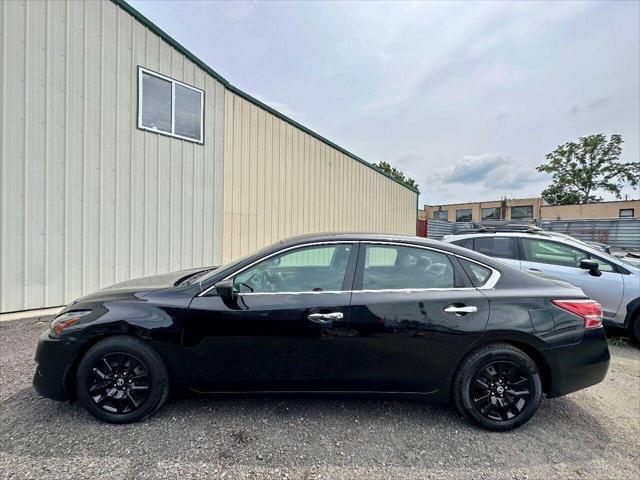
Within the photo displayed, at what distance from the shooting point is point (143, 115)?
19.6ft

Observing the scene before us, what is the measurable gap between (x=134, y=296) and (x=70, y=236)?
3838 mm

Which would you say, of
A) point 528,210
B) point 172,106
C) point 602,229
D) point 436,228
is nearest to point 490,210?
point 528,210

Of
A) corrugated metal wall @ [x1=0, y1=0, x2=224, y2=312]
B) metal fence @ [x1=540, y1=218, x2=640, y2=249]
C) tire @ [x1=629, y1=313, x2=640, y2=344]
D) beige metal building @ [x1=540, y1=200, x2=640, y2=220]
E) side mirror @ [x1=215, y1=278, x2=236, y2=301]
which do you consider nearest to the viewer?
side mirror @ [x1=215, y1=278, x2=236, y2=301]

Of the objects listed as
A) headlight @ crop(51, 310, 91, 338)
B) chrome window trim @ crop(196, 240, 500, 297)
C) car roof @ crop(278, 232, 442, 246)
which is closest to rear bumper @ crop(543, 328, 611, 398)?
chrome window trim @ crop(196, 240, 500, 297)

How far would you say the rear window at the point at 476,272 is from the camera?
2.60m

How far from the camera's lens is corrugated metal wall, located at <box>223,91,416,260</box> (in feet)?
24.3

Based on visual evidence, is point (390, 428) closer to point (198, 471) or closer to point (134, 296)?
point (198, 471)

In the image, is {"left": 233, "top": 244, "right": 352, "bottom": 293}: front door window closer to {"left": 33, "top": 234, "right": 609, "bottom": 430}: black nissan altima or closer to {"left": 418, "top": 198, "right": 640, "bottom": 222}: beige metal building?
{"left": 33, "top": 234, "right": 609, "bottom": 430}: black nissan altima

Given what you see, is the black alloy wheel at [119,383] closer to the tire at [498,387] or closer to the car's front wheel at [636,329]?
the tire at [498,387]

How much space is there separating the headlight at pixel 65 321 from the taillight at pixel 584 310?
383 centimetres

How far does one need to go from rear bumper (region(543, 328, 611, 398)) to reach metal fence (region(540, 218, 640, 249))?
689 inches

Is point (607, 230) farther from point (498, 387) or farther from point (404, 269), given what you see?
point (404, 269)

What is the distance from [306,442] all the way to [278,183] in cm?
674

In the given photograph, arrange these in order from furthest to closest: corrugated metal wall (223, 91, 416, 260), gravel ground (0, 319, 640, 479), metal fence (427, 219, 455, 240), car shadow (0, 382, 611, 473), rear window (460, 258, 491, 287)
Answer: metal fence (427, 219, 455, 240), corrugated metal wall (223, 91, 416, 260), rear window (460, 258, 491, 287), car shadow (0, 382, 611, 473), gravel ground (0, 319, 640, 479)
